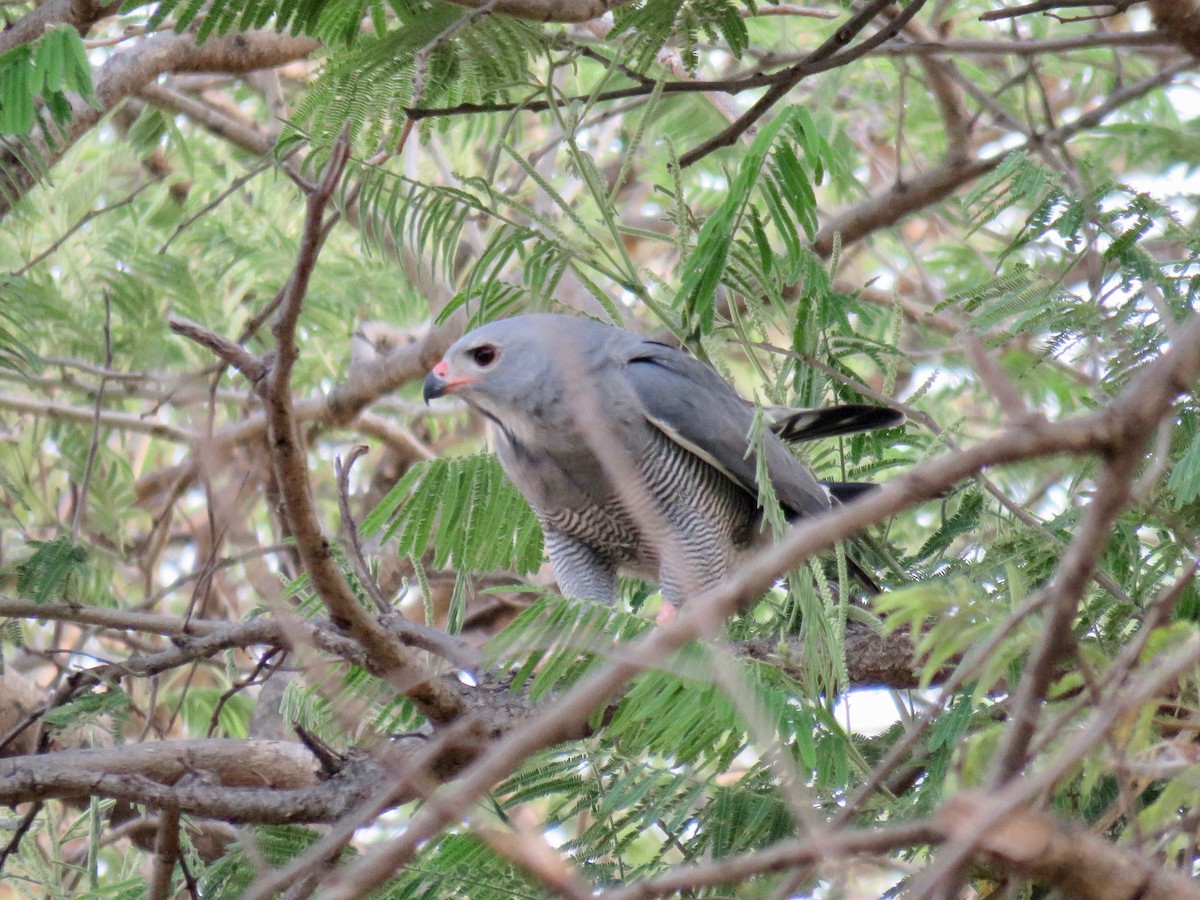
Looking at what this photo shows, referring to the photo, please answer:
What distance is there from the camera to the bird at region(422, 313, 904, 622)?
4539 mm

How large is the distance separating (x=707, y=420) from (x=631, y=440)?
277 millimetres

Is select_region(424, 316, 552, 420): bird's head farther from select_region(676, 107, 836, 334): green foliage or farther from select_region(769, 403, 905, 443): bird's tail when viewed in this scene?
select_region(769, 403, 905, 443): bird's tail

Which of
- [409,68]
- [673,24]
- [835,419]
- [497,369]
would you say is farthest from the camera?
[835,419]

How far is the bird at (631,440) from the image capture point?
4.54 m

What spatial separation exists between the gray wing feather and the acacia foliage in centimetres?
14

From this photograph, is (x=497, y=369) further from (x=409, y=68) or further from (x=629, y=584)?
(x=629, y=584)

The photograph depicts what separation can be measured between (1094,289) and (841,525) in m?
3.10

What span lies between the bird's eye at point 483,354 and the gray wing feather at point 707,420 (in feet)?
1.52

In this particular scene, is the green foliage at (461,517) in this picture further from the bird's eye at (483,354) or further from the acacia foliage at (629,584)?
the bird's eye at (483,354)

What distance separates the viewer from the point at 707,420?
468cm

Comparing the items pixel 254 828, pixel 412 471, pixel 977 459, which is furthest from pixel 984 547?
pixel 977 459

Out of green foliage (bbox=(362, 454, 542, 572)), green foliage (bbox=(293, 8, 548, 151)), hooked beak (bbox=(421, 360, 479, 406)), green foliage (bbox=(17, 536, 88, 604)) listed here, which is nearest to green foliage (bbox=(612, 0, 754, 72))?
green foliage (bbox=(293, 8, 548, 151))

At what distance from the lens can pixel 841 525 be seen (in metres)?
1.42

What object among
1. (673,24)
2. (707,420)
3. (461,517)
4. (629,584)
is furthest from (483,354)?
(629,584)
